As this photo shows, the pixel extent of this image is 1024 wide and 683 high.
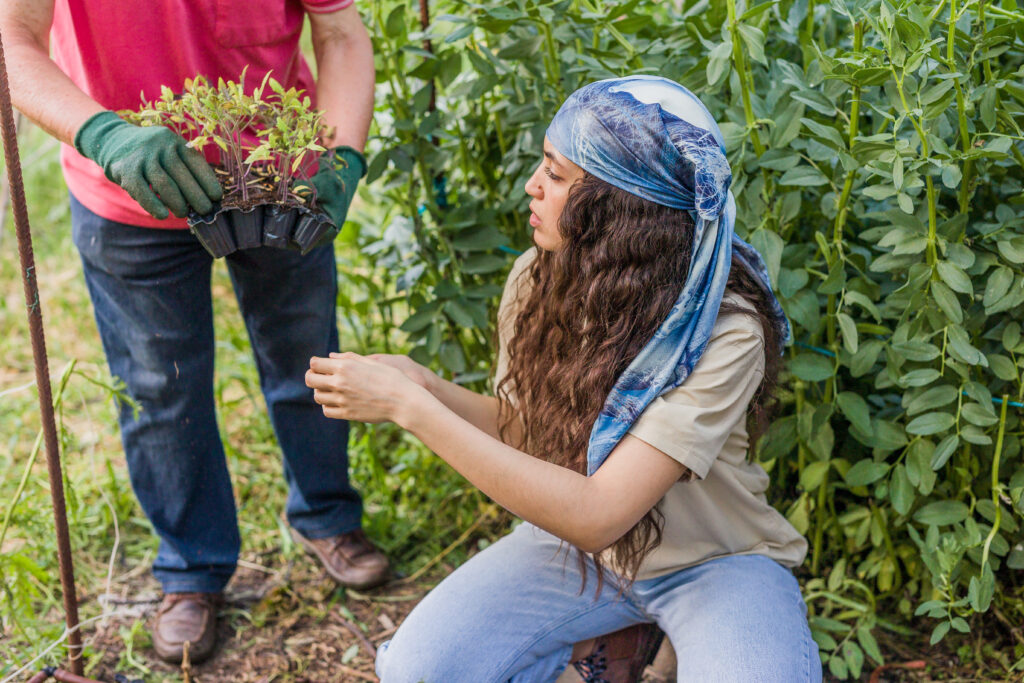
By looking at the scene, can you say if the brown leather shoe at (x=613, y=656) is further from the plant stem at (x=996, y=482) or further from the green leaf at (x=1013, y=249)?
the green leaf at (x=1013, y=249)

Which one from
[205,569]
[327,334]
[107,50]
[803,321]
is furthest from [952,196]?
[205,569]

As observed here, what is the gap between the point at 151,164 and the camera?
4.42ft

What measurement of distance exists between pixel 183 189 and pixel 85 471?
1.53 metres

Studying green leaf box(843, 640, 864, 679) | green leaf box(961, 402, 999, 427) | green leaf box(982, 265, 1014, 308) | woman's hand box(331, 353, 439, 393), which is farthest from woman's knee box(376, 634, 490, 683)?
green leaf box(982, 265, 1014, 308)

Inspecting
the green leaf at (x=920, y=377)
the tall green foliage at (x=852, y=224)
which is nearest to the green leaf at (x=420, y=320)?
the tall green foliage at (x=852, y=224)

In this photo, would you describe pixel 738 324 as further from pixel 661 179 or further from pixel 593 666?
pixel 593 666

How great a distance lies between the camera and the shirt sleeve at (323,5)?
1691mm

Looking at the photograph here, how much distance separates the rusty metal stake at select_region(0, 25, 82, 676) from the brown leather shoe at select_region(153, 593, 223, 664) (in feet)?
0.76

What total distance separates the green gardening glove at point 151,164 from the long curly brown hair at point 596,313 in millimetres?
554

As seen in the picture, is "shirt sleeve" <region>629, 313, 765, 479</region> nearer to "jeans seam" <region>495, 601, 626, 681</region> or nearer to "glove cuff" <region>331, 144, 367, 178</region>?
"jeans seam" <region>495, 601, 626, 681</region>

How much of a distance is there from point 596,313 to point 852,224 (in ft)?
2.37

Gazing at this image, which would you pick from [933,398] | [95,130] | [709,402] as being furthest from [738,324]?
[95,130]

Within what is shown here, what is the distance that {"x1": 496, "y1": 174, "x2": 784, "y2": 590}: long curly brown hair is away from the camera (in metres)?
1.32

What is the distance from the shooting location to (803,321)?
1632mm
